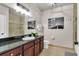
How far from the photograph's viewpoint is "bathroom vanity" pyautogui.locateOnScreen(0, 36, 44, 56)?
1.53m

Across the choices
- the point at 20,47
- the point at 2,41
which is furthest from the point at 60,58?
the point at 2,41

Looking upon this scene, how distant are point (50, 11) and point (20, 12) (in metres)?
0.77

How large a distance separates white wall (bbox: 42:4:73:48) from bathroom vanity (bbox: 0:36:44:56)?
262 millimetres

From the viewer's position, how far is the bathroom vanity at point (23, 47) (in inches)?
60.4

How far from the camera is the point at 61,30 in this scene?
7.25 feet

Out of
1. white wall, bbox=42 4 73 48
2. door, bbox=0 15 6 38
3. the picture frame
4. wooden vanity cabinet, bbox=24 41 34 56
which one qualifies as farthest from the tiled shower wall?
the picture frame

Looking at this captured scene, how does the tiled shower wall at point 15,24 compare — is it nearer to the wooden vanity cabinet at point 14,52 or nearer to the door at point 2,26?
the door at point 2,26

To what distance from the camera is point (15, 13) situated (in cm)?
238

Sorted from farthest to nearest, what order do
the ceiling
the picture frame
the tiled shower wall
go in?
the tiled shower wall → the picture frame → the ceiling

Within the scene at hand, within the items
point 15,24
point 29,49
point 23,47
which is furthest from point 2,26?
point 29,49

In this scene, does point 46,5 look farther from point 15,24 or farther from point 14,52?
point 14,52

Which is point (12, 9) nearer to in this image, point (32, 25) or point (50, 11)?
point (32, 25)

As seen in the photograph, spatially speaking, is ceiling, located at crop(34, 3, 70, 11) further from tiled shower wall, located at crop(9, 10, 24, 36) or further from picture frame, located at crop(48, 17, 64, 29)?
tiled shower wall, located at crop(9, 10, 24, 36)

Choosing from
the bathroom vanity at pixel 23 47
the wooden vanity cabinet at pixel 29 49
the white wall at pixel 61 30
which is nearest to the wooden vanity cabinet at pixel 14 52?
the bathroom vanity at pixel 23 47
